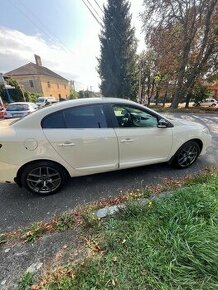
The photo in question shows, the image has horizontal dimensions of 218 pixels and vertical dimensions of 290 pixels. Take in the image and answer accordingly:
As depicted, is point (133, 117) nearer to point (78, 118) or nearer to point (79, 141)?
point (78, 118)

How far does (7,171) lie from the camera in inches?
122

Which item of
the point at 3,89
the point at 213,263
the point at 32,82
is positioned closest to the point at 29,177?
the point at 213,263

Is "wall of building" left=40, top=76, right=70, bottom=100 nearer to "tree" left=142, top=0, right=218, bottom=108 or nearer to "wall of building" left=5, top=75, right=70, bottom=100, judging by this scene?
"wall of building" left=5, top=75, right=70, bottom=100

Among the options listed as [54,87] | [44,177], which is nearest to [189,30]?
[44,177]

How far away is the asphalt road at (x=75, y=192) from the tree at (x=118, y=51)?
80.5ft

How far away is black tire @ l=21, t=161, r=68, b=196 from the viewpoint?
323cm

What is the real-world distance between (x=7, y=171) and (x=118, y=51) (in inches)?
1071

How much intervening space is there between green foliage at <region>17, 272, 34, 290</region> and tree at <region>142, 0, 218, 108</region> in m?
18.7

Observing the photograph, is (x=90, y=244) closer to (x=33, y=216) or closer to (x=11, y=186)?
(x=33, y=216)

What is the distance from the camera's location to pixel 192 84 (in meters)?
18.6

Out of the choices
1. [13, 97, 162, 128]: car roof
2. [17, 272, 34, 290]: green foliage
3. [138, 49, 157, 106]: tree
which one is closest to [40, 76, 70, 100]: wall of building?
[138, 49, 157, 106]: tree

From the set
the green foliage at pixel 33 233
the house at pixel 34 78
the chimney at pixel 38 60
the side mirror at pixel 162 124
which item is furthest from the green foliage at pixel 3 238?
the chimney at pixel 38 60

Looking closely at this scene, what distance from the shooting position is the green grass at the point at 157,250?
161cm

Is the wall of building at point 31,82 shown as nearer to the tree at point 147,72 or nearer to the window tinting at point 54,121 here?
the tree at point 147,72
